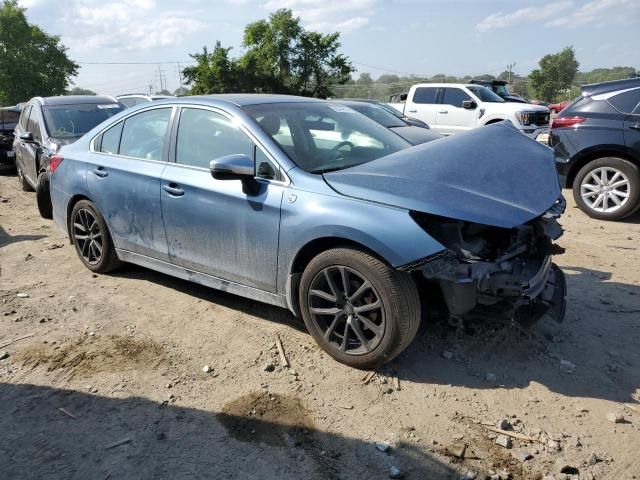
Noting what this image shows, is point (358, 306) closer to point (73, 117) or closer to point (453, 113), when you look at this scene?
point (73, 117)

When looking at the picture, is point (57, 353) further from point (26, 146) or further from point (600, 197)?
point (600, 197)

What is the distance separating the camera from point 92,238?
17.1 ft

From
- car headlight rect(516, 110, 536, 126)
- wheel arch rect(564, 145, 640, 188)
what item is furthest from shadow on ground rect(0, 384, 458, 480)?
car headlight rect(516, 110, 536, 126)

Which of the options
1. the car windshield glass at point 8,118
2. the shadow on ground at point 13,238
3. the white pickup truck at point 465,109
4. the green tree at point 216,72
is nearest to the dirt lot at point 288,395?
the shadow on ground at point 13,238

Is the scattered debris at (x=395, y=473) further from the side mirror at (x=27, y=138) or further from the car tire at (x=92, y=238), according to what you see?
the side mirror at (x=27, y=138)

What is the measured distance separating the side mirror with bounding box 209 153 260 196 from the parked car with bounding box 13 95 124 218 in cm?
492

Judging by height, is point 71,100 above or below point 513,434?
above

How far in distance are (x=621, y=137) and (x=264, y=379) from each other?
5877 mm

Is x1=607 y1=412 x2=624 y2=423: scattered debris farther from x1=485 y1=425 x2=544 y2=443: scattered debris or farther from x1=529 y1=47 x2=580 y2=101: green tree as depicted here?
x1=529 y1=47 x2=580 y2=101: green tree

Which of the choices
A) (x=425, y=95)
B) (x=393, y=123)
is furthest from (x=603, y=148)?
(x=425, y=95)

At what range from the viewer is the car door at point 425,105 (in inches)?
615

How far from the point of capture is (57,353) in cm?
389

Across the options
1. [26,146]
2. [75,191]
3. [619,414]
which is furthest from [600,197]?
[26,146]

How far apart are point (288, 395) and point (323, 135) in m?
2.01
